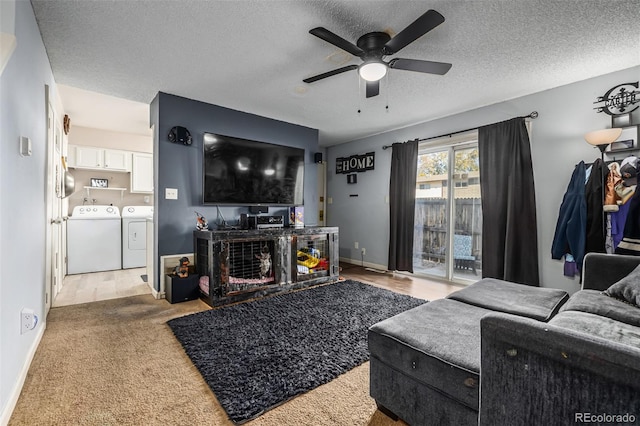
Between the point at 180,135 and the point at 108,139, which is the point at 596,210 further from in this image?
the point at 108,139

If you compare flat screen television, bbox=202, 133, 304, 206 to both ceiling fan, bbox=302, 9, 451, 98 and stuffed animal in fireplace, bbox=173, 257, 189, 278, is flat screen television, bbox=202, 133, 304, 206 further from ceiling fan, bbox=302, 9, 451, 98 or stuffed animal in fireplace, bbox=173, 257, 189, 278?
ceiling fan, bbox=302, 9, 451, 98

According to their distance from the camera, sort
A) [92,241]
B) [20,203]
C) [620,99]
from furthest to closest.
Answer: [92,241], [620,99], [20,203]

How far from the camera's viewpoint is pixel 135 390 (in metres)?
1.61

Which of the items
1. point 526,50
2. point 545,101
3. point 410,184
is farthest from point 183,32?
point 545,101

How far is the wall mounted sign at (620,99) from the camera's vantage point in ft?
8.54

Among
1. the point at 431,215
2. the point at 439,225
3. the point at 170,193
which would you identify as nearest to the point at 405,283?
the point at 439,225

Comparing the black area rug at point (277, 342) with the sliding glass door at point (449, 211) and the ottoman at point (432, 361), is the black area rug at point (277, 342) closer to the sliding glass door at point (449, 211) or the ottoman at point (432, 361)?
the ottoman at point (432, 361)

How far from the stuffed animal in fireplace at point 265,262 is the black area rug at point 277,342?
315 millimetres

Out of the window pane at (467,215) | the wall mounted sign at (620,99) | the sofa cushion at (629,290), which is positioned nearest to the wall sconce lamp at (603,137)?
the wall mounted sign at (620,99)

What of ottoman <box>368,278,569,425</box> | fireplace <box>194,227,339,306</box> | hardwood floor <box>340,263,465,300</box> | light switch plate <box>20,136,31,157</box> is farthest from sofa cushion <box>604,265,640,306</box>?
light switch plate <box>20,136,31,157</box>

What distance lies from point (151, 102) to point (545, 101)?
461cm

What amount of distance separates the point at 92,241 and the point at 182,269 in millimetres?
2435

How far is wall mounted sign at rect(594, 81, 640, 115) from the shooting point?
260 centimetres

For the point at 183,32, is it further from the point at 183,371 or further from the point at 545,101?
the point at 545,101
